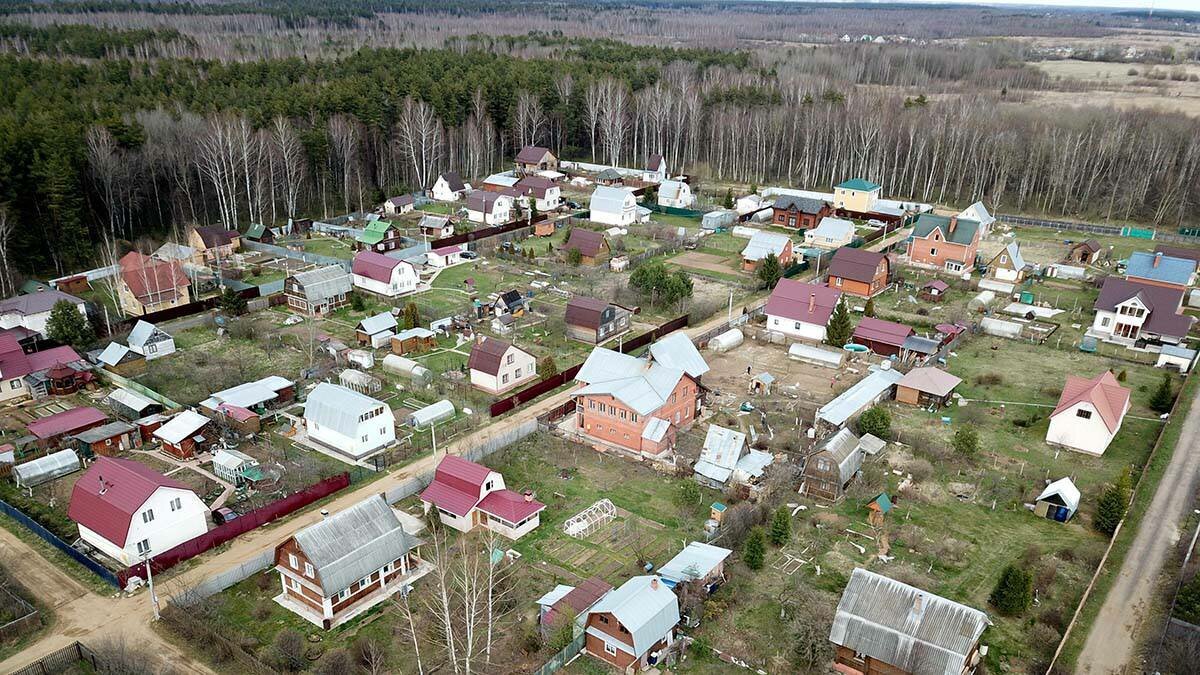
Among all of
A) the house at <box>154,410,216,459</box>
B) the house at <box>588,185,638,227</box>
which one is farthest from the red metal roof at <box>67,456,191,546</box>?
the house at <box>588,185,638,227</box>

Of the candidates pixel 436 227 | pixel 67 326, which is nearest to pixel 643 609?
pixel 67 326

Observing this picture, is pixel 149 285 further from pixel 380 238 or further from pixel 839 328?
pixel 839 328

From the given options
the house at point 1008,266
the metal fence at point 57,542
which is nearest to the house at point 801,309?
the house at point 1008,266

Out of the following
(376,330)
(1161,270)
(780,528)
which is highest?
(1161,270)

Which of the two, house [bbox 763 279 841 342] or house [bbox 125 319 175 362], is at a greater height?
house [bbox 763 279 841 342]

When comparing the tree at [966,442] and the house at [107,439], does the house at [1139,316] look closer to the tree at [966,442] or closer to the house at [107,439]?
the tree at [966,442]

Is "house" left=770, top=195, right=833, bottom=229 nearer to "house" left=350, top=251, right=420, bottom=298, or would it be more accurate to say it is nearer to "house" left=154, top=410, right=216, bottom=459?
"house" left=350, top=251, right=420, bottom=298
